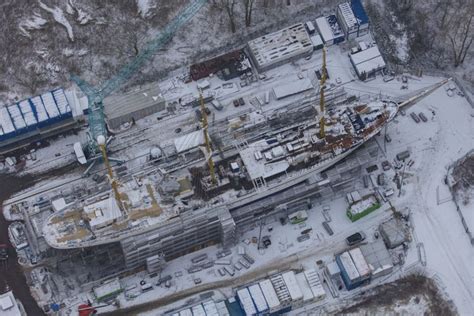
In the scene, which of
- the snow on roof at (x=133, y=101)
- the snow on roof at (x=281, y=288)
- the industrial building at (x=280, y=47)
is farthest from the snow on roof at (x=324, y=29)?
the snow on roof at (x=281, y=288)

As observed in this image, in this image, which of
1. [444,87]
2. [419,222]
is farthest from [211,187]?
[444,87]

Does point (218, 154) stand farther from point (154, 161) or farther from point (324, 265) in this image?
point (324, 265)

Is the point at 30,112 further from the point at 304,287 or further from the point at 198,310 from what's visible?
the point at 304,287

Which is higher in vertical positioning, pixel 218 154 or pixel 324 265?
pixel 218 154

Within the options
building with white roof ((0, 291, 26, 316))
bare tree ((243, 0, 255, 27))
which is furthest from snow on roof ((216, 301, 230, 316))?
bare tree ((243, 0, 255, 27))

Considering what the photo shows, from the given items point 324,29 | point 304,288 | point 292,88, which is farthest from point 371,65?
point 304,288

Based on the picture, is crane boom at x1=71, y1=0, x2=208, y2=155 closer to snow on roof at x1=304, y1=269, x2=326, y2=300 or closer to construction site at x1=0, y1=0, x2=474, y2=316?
construction site at x1=0, y1=0, x2=474, y2=316

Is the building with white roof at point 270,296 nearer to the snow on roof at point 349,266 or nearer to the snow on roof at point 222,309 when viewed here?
the snow on roof at point 222,309
